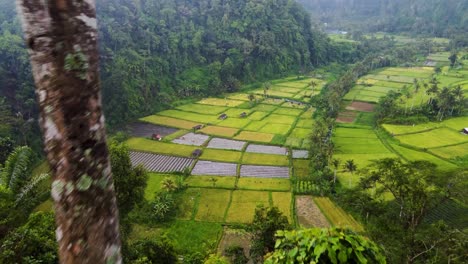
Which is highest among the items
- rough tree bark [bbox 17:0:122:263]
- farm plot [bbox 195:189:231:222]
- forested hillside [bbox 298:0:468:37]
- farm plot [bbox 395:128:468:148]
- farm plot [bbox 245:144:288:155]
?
forested hillside [bbox 298:0:468:37]

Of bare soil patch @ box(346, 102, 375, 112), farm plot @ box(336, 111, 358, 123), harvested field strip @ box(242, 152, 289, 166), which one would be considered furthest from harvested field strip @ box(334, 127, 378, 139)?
harvested field strip @ box(242, 152, 289, 166)

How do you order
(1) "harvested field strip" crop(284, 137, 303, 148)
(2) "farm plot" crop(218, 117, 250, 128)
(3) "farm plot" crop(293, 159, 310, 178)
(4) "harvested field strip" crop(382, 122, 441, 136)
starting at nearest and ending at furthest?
(3) "farm plot" crop(293, 159, 310, 178) → (1) "harvested field strip" crop(284, 137, 303, 148) → (4) "harvested field strip" crop(382, 122, 441, 136) → (2) "farm plot" crop(218, 117, 250, 128)

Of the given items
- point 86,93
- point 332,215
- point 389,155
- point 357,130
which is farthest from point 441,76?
point 86,93

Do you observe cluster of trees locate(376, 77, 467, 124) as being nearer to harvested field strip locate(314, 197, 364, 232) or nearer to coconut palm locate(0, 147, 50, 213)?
harvested field strip locate(314, 197, 364, 232)

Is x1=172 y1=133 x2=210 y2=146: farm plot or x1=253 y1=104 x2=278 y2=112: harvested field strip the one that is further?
x1=253 y1=104 x2=278 y2=112: harvested field strip

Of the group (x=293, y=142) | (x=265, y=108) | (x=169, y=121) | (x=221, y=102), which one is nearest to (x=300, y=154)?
(x=293, y=142)

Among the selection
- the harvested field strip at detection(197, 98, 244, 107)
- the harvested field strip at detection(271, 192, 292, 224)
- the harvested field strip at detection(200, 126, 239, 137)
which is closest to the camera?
the harvested field strip at detection(271, 192, 292, 224)

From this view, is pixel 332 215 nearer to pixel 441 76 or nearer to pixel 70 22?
pixel 70 22

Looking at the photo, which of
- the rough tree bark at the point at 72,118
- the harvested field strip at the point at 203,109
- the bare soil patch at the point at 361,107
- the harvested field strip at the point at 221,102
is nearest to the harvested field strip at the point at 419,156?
the bare soil patch at the point at 361,107
